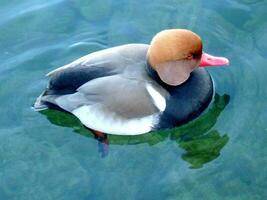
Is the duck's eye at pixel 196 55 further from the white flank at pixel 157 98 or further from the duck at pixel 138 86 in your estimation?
the white flank at pixel 157 98

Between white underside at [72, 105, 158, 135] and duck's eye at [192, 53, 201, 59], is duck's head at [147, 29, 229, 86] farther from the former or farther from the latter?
white underside at [72, 105, 158, 135]

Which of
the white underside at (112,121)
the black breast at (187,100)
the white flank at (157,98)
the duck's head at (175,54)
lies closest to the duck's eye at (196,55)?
the duck's head at (175,54)

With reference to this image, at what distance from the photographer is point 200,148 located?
3871mm

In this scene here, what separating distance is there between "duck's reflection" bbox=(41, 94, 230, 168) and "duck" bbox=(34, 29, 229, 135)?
0.12 m

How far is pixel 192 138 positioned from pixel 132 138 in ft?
1.35

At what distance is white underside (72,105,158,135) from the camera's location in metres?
3.70

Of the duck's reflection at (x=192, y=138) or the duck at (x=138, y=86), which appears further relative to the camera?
the duck's reflection at (x=192, y=138)

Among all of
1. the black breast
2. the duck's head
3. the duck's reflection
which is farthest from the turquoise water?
the duck's head

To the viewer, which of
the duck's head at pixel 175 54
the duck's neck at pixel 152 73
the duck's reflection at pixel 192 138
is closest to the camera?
the duck's head at pixel 175 54

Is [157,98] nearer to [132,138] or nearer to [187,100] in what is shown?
[187,100]

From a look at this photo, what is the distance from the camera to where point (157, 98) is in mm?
3666

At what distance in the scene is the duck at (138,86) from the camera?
3.64 metres

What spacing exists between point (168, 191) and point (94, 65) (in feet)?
3.10

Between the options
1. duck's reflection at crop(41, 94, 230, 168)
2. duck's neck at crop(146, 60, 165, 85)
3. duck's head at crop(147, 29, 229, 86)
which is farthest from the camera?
duck's reflection at crop(41, 94, 230, 168)
